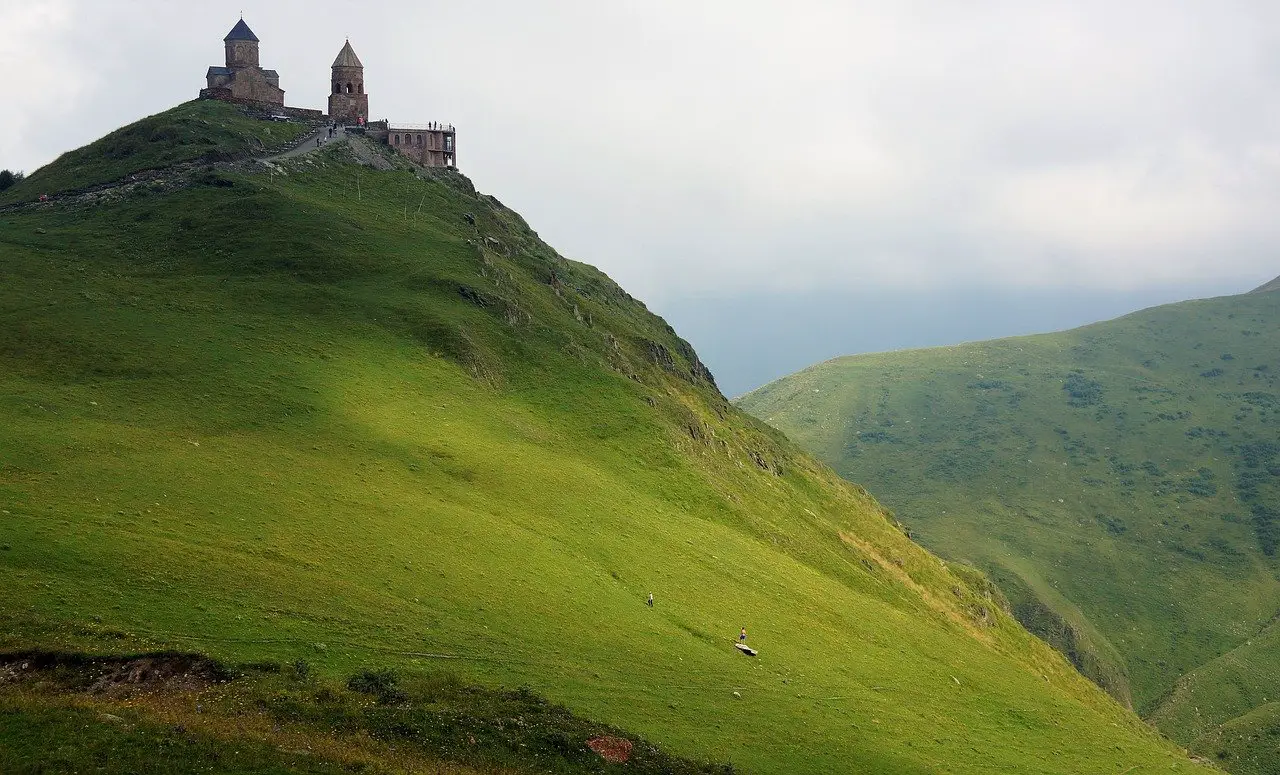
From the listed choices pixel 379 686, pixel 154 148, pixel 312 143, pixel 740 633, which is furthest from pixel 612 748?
pixel 312 143

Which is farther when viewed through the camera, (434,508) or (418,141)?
(418,141)

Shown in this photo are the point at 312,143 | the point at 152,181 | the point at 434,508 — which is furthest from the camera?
the point at 312,143

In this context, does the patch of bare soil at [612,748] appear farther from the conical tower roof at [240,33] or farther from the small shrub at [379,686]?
the conical tower roof at [240,33]

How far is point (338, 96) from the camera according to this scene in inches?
5935

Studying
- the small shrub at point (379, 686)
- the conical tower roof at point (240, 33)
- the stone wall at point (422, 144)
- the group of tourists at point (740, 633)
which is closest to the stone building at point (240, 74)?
the conical tower roof at point (240, 33)

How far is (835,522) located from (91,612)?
88.8 meters

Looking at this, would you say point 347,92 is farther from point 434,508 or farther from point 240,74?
point 434,508

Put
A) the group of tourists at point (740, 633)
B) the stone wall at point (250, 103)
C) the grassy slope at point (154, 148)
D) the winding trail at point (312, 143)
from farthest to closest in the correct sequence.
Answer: the stone wall at point (250, 103) < the winding trail at point (312, 143) < the grassy slope at point (154, 148) < the group of tourists at point (740, 633)

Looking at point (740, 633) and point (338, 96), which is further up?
point (338, 96)

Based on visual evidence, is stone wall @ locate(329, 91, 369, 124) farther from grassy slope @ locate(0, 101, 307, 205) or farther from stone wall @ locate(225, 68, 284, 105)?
grassy slope @ locate(0, 101, 307, 205)

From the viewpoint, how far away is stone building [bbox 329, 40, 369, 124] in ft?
495

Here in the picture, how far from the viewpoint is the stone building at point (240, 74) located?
147250mm

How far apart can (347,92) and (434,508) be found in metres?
102

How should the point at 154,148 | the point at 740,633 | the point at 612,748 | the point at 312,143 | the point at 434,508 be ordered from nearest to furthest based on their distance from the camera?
1. the point at 612,748
2. the point at 434,508
3. the point at 740,633
4. the point at 154,148
5. the point at 312,143
